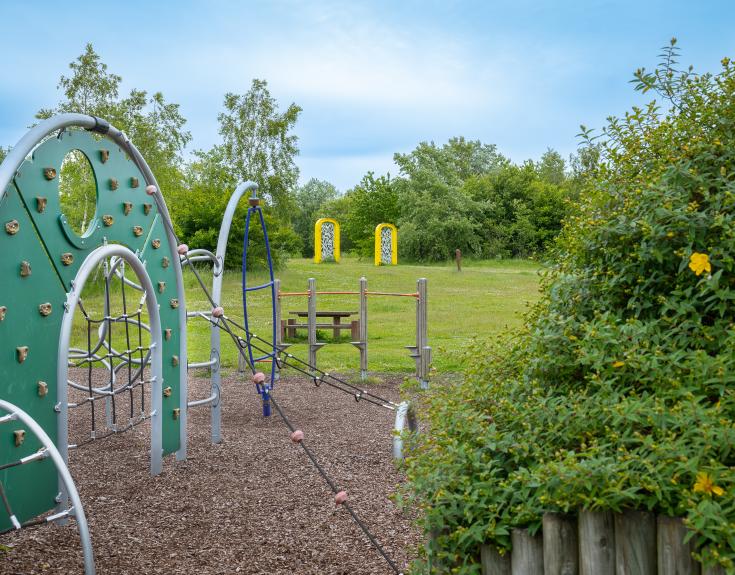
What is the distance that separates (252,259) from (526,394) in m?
18.4

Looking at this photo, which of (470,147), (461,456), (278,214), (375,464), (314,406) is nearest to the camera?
(461,456)

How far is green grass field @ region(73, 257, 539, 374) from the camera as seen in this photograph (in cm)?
1298

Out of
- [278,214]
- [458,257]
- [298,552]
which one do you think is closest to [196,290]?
[278,214]

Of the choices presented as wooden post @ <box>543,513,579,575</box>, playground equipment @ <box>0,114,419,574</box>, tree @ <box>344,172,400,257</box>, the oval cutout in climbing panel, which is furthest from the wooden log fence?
tree @ <box>344,172,400,257</box>

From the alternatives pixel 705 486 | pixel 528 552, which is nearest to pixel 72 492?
pixel 528 552

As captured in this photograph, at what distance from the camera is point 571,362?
10.3ft

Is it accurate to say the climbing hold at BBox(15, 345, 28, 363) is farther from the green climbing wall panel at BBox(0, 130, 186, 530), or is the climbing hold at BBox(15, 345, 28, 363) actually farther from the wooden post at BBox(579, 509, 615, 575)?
the wooden post at BBox(579, 509, 615, 575)

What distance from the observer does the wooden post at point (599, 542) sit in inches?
96.1

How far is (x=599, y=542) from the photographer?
8.03 ft

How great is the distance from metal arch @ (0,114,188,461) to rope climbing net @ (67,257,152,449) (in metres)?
0.33

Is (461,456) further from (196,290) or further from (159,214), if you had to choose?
(196,290)

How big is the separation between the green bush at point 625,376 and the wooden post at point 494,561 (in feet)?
0.14

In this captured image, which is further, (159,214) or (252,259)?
(252,259)

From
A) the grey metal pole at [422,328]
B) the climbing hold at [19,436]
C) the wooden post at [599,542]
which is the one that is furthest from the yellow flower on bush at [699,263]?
the grey metal pole at [422,328]
